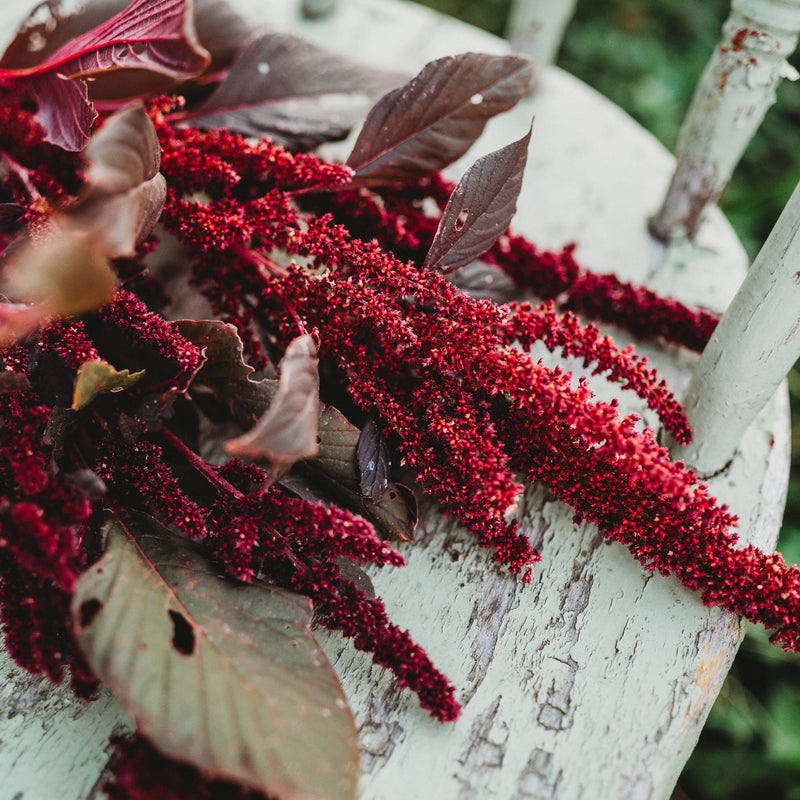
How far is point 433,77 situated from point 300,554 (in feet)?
1.49

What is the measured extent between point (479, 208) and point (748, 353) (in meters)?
0.28

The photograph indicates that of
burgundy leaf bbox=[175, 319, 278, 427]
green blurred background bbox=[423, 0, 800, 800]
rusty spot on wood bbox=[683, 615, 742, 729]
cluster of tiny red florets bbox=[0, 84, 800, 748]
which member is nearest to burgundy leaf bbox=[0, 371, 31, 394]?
cluster of tiny red florets bbox=[0, 84, 800, 748]

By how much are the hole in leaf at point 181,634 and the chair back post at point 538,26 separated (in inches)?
37.1

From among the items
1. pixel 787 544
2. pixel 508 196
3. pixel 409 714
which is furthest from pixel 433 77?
pixel 787 544

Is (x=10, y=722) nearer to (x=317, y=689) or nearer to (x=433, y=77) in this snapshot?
(x=317, y=689)

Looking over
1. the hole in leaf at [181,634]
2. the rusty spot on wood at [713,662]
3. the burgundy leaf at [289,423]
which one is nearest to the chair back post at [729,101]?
the rusty spot on wood at [713,662]

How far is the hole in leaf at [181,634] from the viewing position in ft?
1.61

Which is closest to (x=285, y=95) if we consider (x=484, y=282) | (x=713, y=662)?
(x=484, y=282)

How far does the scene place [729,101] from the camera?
32.6 inches

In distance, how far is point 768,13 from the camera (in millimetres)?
768

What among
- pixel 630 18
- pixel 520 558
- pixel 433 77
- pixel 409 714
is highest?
pixel 630 18

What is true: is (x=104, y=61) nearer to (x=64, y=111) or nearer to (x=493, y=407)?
(x=64, y=111)

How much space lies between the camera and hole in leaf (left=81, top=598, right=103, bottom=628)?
473 mm

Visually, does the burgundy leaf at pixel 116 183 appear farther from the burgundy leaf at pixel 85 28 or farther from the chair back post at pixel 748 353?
the chair back post at pixel 748 353
